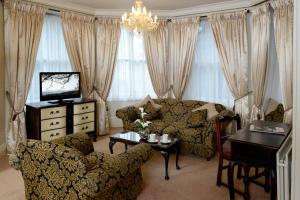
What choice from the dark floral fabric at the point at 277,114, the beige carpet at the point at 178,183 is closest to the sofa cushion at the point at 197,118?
the beige carpet at the point at 178,183

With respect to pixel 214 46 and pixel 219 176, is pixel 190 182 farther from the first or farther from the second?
pixel 214 46

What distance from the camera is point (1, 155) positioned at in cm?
432

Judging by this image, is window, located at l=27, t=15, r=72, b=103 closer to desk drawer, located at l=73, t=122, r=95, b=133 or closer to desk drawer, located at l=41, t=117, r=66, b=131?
desk drawer, located at l=41, t=117, r=66, b=131

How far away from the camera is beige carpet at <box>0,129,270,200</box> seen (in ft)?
10.1

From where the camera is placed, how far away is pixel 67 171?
2166 millimetres

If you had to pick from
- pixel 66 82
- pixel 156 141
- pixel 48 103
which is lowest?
pixel 156 141

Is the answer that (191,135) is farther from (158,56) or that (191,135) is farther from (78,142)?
(158,56)

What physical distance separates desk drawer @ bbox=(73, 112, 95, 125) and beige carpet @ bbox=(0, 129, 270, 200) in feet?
4.39

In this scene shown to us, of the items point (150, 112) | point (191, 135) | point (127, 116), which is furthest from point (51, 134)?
point (191, 135)

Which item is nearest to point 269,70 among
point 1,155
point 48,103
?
point 48,103

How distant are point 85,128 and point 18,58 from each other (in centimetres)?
178

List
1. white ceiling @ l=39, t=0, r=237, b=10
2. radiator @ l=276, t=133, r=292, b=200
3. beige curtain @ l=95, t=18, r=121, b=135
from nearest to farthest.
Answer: radiator @ l=276, t=133, r=292, b=200 < white ceiling @ l=39, t=0, r=237, b=10 < beige curtain @ l=95, t=18, r=121, b=135

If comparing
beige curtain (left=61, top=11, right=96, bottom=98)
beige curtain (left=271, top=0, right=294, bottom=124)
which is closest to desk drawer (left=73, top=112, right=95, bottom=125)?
beige curtain (left=61, top=11, right=96, bottom=98)

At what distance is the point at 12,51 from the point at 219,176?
3852 millimetres
